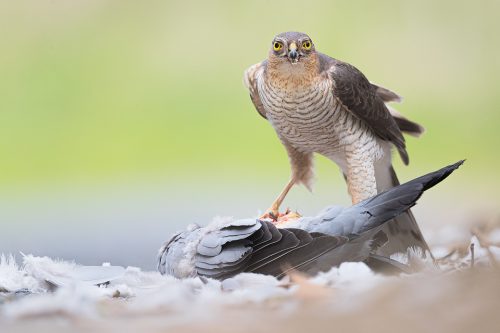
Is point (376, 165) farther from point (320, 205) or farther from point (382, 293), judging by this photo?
point (382, 293)

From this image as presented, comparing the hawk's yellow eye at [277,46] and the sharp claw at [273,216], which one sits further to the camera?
the sharp claw at [273,216]

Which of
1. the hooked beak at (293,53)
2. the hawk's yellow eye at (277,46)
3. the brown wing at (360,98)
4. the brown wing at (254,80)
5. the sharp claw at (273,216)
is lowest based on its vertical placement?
the sharp claw at (273,216)

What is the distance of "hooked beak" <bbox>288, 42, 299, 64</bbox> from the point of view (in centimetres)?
181

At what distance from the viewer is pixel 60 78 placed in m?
2.51

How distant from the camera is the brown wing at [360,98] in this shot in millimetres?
1934

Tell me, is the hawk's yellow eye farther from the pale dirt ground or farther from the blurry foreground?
the pale dirt ground

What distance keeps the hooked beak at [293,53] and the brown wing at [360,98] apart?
157 mm

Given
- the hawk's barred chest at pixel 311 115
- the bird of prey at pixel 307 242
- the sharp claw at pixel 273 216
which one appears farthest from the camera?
the sharp claw at pixel 273 216

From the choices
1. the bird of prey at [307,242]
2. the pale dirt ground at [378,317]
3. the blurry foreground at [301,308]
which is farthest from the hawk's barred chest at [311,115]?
the pale dirt ground at [378,317]

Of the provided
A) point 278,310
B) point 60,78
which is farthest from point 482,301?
point 60,78

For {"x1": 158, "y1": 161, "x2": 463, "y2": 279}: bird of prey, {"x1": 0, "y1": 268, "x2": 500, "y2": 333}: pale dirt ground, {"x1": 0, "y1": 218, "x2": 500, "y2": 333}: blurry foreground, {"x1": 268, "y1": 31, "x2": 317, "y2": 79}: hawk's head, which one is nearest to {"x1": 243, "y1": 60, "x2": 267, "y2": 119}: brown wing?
{"x1": 268, "y1": 31, "x2": 317, "y2": 79}: hawk's head

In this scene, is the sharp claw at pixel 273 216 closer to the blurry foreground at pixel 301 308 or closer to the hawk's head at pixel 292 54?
the hawk's head at pixel 292 54

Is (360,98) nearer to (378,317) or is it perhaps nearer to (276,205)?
(276,205)

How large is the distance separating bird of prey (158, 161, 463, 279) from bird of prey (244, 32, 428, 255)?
1.35 ft
